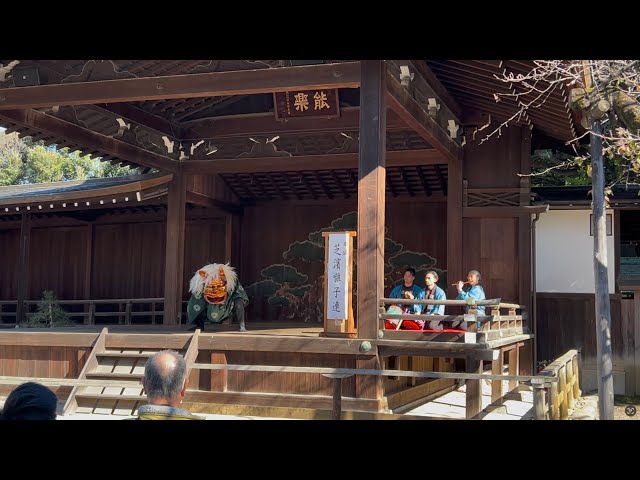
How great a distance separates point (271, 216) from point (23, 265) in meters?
5.17

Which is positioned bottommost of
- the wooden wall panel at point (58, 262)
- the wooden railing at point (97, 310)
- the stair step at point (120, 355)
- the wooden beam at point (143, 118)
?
the stair step at point (120, 355)

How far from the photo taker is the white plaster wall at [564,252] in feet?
41.4

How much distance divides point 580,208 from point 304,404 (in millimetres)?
6871

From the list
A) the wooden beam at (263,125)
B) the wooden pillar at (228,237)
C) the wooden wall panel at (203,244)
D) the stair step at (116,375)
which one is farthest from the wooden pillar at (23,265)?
the stair step at (116,375)

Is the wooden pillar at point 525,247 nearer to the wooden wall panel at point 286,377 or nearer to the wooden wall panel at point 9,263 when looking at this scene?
the wooden wall panel at point 286,377

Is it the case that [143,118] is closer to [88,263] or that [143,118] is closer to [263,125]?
[263,125]

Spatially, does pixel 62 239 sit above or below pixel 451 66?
below

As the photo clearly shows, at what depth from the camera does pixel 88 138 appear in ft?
35.2

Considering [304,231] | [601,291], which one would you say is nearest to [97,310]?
[304,231]

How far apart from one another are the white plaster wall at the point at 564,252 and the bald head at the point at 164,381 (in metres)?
10.9

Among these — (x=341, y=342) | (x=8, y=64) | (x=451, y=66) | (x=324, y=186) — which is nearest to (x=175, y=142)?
(x=324, y=186)

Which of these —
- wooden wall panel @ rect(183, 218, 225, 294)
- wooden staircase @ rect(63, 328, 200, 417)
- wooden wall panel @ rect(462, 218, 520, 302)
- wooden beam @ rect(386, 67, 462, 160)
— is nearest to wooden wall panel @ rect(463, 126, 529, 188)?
wooden beam @ rect(386, 67, 462, 160)

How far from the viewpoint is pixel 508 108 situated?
1112 cm

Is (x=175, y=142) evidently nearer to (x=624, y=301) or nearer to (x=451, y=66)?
(x=451, y=66)
